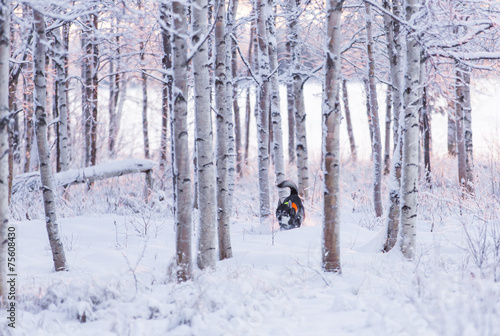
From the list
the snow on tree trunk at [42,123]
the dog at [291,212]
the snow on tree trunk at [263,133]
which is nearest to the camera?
the snow on tree trunk at [42,123]

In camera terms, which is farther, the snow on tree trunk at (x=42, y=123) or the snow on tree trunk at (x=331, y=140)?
the snow on tree trunk at (x=42, y=123)

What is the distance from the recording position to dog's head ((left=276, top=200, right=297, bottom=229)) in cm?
818

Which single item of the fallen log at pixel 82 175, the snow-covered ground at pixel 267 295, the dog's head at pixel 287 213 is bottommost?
the snow-covered ground at pixel 267 295

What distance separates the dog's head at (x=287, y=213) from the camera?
8.18 m

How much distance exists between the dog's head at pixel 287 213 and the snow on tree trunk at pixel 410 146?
2967mm

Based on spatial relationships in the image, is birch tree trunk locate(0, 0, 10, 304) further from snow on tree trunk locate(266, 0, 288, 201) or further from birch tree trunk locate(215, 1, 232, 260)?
snow on tree trunk locate(266, 0, 288, 201)

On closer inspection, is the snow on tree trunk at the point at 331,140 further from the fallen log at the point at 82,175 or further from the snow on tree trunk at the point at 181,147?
the fallen log at the point at 82,175

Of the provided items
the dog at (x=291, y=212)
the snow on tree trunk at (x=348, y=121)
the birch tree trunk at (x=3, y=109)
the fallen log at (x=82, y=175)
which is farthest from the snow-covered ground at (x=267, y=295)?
the snow on tree trunk at (x=348, y=121)

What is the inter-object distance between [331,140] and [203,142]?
1.36 meters

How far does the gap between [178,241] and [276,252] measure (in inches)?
68.1

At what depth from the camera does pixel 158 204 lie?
34.7 feet

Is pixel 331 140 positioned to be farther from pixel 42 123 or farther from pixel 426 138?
pixel 426 138

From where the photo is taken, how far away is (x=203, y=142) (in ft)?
15.9

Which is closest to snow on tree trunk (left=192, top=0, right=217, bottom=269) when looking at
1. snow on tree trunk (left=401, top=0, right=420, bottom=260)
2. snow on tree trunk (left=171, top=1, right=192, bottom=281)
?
snow on tree trunk (left=171, top=1, right=192, bottom=281)
